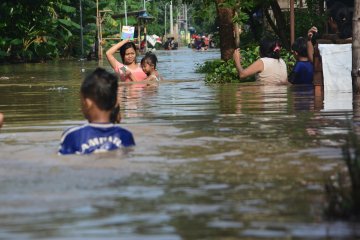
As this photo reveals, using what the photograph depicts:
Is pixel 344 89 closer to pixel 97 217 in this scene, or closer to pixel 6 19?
pixel 97 217

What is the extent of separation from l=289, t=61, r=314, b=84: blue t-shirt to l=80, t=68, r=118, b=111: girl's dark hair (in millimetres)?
9306

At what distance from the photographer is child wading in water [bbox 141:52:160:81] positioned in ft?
64.5

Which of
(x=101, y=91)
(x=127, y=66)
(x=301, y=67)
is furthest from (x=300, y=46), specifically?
(x=101, y=91)

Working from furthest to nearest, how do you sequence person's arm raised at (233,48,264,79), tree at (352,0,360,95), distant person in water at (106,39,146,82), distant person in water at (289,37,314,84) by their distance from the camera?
distant person in water at (106,39,146,82) → distant person in water at (289,37,314,84) → person's arm raised at (233,48,264,79) → tree at (352,0,360,95)

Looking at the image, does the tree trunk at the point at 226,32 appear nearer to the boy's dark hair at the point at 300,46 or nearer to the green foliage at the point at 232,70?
the green foliage at the point at 232,70

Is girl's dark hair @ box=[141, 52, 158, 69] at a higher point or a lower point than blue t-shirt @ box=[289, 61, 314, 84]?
higher

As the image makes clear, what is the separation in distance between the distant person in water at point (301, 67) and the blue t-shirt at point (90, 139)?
896 centimetres

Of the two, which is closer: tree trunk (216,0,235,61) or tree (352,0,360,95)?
tree (352,0,360,95)

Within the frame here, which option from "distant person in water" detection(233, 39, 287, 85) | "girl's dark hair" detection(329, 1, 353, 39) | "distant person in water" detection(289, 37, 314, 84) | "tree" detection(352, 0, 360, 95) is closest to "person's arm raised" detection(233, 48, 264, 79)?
"distant person in water" detection(233, 39, 287, 85)

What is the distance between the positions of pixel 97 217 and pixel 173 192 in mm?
1023

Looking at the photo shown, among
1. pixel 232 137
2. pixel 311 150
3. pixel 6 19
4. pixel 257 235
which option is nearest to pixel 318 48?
pixel 232 137

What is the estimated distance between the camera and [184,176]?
7.80 metres

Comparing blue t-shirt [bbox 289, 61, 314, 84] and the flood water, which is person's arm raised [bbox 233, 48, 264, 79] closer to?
blue t-shirt [bbox 289, 61, 314, 84]

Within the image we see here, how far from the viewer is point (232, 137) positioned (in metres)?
10.5
